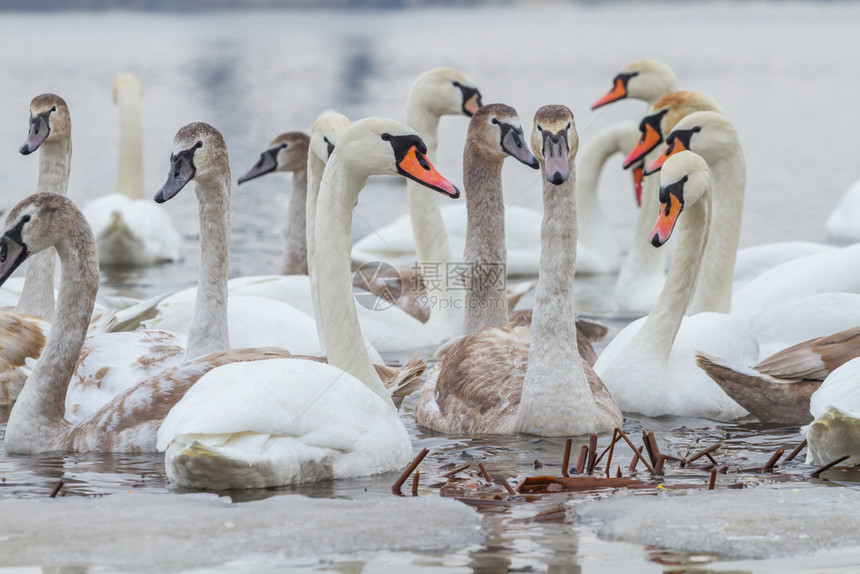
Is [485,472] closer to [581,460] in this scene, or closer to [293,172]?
[581,460]

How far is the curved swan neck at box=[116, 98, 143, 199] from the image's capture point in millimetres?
15234

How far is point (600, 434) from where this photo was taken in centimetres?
708

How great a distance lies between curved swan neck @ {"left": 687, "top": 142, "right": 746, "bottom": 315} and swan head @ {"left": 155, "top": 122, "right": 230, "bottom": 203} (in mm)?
3454

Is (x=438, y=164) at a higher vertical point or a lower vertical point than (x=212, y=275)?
higher

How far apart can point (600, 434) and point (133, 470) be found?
2.30 metres

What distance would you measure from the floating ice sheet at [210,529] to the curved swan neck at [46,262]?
3.58 m

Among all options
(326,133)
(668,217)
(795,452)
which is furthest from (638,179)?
(795,452)

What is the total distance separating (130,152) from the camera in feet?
50.0

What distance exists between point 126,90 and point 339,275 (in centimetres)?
946

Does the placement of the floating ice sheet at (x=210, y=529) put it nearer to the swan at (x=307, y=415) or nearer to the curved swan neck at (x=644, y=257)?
the swan at (x=307, y=415)

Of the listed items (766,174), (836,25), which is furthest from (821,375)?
(836,25)

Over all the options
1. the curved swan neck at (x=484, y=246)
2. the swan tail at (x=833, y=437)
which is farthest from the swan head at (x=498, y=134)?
the swan tail at (x=833, y=437)

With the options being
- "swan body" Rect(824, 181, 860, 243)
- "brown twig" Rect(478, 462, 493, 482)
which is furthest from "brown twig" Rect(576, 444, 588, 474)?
"swan body" Rect(824, 181, 860, 243)

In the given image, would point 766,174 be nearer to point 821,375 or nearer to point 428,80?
point 428,80
